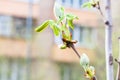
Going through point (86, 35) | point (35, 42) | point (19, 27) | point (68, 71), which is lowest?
point (68, 71)

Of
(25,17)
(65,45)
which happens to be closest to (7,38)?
(25,17)

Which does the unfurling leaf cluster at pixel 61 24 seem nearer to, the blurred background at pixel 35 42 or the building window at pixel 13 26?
the blurred background at pixel 35 42

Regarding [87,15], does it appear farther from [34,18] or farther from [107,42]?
[107,42]

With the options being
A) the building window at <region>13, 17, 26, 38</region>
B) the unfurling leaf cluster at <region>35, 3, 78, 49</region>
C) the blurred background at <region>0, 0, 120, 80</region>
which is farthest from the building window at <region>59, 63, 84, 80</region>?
the unfurling leaf cluster at <region>35, 3, 78, 49</region>

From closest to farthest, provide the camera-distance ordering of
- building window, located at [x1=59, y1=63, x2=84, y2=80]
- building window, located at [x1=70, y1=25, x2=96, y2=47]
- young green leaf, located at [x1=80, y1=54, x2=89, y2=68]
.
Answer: young green leaf, located at [x1=80, y1=54, x2=89, y2=68] < building window, located at [x1=59, y1=63, x2=84, y2=80] < building window, located at [x1=70, y1=25, x2=96, y2=47]

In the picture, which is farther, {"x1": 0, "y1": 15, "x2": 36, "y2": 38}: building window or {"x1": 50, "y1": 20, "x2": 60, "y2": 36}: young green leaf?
{"x1": 0, "y1": 15, "x2": 36, "y2": 38}: building window

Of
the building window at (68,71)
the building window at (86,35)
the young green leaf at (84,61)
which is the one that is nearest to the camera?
the young green leaf at (84,61)

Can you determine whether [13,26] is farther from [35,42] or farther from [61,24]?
[61,24]

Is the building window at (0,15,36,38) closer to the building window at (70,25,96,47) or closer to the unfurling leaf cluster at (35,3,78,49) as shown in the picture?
the building window at (70,25,96,47)

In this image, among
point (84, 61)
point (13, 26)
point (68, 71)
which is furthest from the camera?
point (68, 71)

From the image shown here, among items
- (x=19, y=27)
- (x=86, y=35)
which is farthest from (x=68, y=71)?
(x=19, y=27)

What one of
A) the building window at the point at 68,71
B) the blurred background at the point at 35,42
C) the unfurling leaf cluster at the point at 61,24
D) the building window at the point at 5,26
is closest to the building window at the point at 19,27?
the blurred background at the point at 35,42
